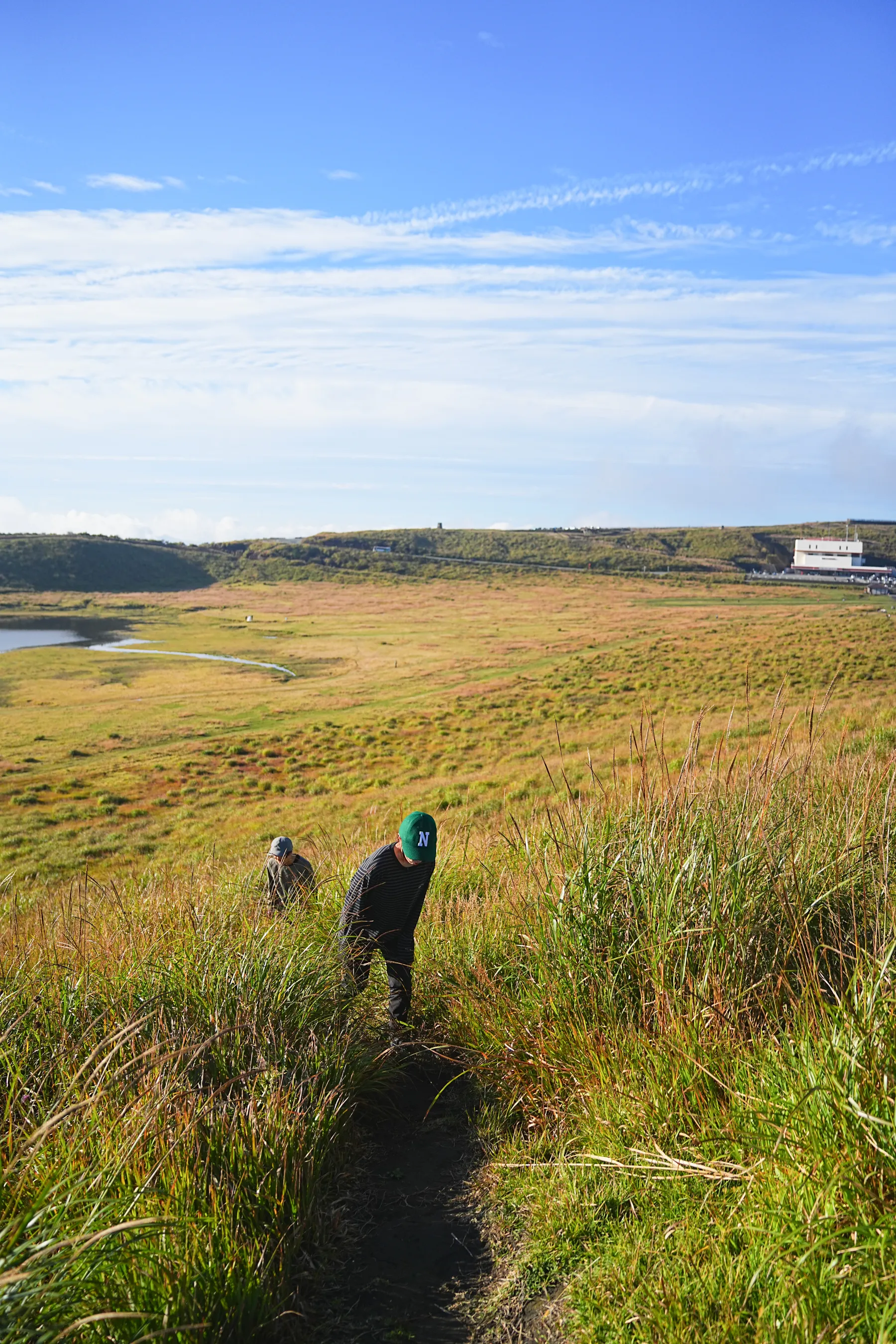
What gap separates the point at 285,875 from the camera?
23.5 ft

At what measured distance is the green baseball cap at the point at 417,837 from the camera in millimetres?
5324

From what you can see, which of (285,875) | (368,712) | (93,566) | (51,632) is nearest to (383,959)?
(285,875)

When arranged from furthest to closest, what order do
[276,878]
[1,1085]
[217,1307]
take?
[276,878], [1,1085], [217,1307]

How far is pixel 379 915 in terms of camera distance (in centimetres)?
539

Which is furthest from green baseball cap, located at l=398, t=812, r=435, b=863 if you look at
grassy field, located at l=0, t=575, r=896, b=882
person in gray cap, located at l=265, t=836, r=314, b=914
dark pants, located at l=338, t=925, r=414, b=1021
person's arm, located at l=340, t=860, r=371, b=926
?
person in gray cap, located at l=265, t=836, r=314, b=914

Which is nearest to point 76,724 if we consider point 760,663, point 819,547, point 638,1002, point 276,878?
point 760,663

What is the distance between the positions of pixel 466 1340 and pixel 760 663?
50.8 meters

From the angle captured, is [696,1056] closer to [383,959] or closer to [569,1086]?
[569,1086]

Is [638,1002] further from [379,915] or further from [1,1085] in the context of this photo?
[1,1085]

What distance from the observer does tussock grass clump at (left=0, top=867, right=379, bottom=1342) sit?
2.54 metres

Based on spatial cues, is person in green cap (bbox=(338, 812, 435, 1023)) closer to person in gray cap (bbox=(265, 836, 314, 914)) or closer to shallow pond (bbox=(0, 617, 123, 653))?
person in gray cap (bbox=(265, 836, 314, 914))

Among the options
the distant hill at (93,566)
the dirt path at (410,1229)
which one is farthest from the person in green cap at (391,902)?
the distant hill at (93,566)

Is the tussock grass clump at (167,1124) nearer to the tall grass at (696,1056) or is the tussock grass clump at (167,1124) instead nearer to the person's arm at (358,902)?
the person's arm at (358,902)

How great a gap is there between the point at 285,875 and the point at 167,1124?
158 inches
